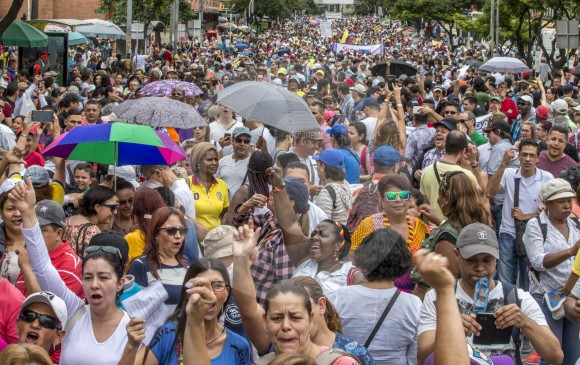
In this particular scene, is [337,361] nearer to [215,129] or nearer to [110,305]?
[110,305]

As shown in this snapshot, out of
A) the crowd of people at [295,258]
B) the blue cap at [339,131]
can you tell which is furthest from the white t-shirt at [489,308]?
the blue cap at [339,131]

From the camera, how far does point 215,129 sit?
12930 millimetres

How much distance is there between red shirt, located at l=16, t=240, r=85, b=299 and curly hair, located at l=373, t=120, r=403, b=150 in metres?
4.98

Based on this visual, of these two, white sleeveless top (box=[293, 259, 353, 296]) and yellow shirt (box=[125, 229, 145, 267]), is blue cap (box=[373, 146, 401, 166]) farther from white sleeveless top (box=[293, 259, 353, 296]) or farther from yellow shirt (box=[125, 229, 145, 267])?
yellow shirt (box=[125, 229, 145, 267])

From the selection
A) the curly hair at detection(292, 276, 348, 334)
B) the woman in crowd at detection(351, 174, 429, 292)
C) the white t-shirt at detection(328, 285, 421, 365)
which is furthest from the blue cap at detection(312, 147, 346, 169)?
the curly hair at detection(292, 276, 348, 334)

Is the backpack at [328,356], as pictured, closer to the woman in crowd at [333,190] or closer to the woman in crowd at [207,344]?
the woman in crowd at [207,344]

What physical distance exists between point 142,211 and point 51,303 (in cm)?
204

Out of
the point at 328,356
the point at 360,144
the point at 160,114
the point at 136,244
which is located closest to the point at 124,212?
the point at 136,244

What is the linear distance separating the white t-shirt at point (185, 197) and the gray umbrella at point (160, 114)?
2312mm

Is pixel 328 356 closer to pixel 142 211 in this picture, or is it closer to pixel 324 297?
pixel 324 297

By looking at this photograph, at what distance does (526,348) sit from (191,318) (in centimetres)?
355

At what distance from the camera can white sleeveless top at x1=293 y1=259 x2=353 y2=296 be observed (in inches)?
258

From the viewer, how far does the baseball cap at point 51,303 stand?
5.22 meters

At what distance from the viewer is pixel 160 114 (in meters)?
11.2
